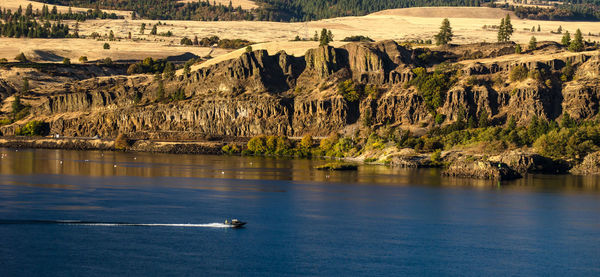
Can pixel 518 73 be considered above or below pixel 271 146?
above

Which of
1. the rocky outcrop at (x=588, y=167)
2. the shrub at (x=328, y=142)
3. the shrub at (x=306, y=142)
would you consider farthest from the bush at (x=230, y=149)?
the rocky outcrop at (x=588, y=167)

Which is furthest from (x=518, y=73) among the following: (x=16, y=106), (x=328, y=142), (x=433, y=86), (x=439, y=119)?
(x=16, y=106)

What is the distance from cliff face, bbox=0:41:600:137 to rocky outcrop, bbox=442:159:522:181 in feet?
116

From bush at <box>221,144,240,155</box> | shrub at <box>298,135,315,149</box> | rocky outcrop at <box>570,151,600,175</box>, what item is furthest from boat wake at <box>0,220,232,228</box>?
bush at <box>221,144,240,155</box>

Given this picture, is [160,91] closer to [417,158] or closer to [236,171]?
[236,171]

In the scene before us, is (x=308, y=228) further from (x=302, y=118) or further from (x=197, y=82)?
(x=197, y=82)

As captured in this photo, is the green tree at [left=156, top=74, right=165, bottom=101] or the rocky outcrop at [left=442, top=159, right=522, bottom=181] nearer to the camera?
the rocky outcrop at [left=442, top=159, right=522, bottom=181]

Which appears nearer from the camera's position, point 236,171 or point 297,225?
point 297,225

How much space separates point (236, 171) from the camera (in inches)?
4537

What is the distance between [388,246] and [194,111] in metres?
114

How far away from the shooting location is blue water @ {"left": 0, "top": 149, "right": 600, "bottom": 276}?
54.3m

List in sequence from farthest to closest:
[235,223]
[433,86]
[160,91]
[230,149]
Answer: [160,91]
[433,86]
[230,149]
[235,223]

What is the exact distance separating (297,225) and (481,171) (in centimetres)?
4761

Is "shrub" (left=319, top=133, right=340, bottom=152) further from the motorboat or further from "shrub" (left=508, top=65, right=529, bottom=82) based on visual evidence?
the motorboat
